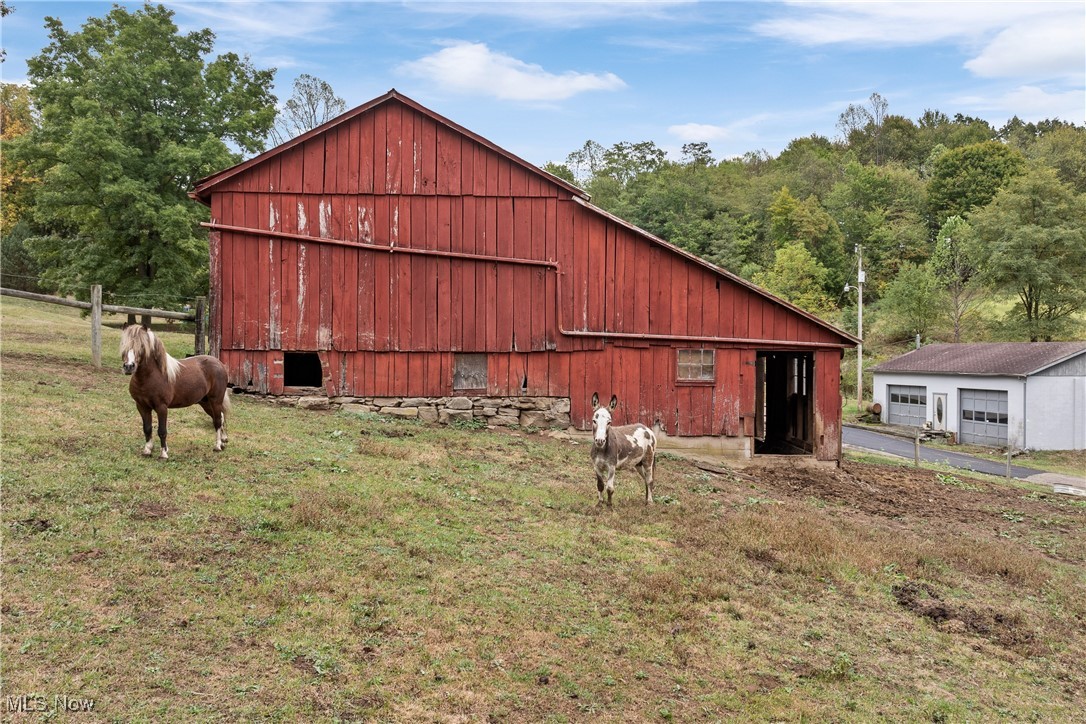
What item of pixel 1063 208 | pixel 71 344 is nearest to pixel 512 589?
pixel 71 344

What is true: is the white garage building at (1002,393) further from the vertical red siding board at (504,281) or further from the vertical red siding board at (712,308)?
the vertical red siding board at (504,281)

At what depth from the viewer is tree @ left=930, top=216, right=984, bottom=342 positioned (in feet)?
158

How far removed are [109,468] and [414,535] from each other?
424cm

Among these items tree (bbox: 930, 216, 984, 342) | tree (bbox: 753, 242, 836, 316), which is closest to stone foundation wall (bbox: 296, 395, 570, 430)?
tree (bbox: 930, 216, 984, 342)

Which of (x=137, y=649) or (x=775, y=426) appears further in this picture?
(x=775, y=426)

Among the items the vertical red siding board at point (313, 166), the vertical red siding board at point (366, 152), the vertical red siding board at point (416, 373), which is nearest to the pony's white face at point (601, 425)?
the vertical red siding board at point (416, 373)

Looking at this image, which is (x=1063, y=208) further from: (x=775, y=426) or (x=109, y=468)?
(x=109, y=468)

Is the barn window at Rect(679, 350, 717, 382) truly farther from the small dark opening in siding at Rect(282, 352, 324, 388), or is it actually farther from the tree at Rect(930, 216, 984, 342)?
the tree at Rect(930, 216, 984, 342)

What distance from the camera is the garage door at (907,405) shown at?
38031 mm

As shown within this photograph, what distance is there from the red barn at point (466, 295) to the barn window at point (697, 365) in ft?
0.13

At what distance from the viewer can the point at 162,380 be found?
9867mm

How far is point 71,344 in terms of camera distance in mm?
23438

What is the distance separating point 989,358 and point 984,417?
3.29 metres

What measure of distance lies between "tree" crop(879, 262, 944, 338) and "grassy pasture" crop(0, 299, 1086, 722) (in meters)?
41.2
